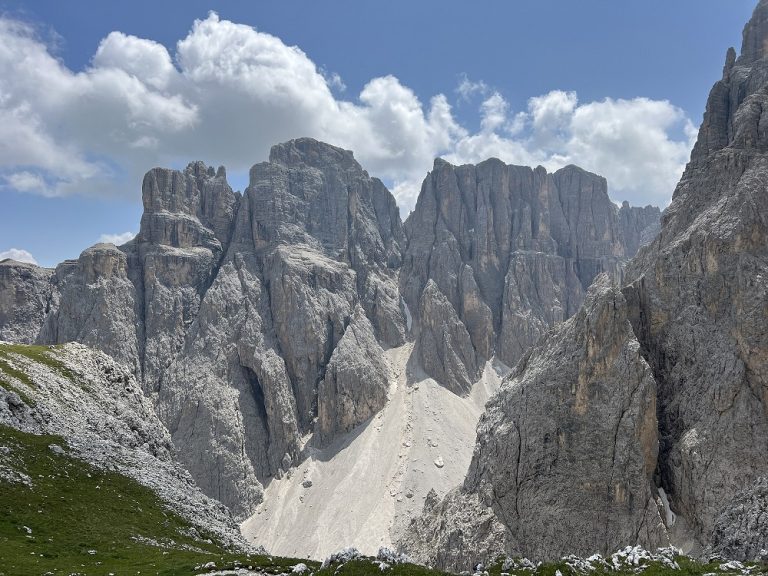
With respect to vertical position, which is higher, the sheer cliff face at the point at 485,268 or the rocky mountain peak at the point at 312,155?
the rocky mountain peak at the point at 312,155

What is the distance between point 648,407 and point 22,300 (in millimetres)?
150291

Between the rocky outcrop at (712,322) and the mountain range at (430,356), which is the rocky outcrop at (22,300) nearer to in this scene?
the mountain range at (430,356)

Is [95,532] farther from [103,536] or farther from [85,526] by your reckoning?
[85,526]

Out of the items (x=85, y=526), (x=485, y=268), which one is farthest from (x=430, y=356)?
(x=85, y=526)

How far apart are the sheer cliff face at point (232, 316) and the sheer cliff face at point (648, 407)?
183ft

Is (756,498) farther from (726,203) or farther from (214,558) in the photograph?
(726,203)

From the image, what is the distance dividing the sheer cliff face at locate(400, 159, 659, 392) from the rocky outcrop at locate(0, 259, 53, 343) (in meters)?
104

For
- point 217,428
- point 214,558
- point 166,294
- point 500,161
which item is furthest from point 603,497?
point 500,161

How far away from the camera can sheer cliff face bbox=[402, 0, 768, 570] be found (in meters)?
67.2

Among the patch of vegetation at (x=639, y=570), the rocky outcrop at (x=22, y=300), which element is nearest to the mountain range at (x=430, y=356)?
the rocky outcrop at (x=22, y=300)

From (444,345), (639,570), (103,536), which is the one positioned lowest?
(103,536)

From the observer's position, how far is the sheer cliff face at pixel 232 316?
131 m

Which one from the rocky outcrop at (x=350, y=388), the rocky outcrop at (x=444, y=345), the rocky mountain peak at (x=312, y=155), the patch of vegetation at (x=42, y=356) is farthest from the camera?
the rocky mountain peak at (x=312, y=155)

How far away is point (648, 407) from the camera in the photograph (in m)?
71.2
